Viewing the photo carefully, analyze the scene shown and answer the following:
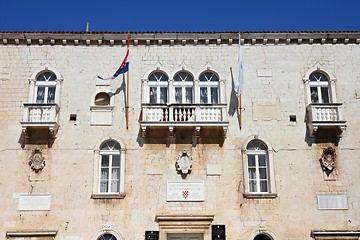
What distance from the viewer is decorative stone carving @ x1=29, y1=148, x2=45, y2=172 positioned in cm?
2138

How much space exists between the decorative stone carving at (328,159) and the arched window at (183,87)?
6156 millimetres

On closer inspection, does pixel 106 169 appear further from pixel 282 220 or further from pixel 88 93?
pixel 282 220

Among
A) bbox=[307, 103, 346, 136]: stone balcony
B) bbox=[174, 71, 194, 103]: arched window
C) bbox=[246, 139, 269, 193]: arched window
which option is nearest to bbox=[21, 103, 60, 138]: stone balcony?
bbox=[174, 71, 194, 103]: arched window

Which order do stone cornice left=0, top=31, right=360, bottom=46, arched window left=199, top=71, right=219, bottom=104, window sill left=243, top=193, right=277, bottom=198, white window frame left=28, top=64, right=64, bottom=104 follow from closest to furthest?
window sill left=243, top=193, right=277, bottom=198 → white window frame left=28, top=64, right=64, bottom=104 → arched window left=199, top=71, right=219, bottom=104 → stone cornice left=0, top=31, right=360, bottom=46

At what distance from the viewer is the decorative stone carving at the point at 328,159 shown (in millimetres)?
21531

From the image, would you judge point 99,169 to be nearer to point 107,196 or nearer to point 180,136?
point 107,196

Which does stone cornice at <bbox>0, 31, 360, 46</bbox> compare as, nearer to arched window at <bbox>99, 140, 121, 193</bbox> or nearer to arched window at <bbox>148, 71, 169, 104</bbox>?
arched window at <bbox>148, 71, 169, 104</bbox>

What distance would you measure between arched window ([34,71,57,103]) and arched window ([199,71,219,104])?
663 centimetres

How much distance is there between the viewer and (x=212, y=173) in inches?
843

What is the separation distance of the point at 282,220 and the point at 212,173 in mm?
3438

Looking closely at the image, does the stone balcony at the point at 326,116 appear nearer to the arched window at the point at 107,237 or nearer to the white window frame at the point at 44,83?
the arched window at the point at 107,237

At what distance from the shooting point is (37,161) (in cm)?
2145

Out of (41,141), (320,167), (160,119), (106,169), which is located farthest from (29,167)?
(320,167)

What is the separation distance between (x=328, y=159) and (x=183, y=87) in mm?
7022
